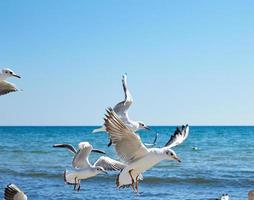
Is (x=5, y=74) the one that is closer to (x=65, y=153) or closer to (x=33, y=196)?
(x=33, y=196)

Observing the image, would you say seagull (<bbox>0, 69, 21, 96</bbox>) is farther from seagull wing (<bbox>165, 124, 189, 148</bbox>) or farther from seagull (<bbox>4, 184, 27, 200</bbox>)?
seagull (<bbox>4, 184, 27, 200</bbox>)

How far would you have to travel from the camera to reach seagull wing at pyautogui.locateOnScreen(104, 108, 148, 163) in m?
7.62

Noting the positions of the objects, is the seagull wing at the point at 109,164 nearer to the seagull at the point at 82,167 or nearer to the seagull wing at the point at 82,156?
the seagull at the point at 82,167

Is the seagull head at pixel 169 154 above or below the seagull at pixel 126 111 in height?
below

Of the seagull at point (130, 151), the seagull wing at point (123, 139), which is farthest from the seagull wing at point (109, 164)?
the seagull wing at point (123, 139)

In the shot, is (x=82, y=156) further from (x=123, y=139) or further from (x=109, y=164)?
(x=123, y=139)

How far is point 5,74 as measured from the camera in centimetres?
1093

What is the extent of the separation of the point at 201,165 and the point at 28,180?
294 inches

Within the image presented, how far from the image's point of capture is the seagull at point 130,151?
769cm

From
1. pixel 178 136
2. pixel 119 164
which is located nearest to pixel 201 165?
pixel 119 164

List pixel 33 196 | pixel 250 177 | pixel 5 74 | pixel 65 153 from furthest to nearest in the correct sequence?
pixel 65 153
pixel 250 177
pixel 33 196
pixel 5 74

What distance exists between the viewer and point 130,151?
26.5 ft

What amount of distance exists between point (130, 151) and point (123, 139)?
265 mm

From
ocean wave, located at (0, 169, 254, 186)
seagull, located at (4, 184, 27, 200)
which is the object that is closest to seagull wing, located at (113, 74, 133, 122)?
seagull, located at (4, 184, 27, 200)
